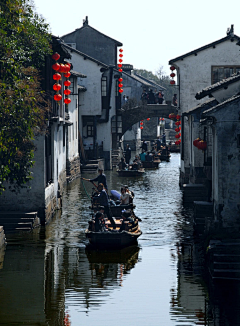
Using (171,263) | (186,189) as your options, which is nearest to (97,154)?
(186,189)

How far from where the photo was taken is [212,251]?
53.9 ft

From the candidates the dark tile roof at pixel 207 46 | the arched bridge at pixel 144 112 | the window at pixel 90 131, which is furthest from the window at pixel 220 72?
the arched bridge at pixel 144 112

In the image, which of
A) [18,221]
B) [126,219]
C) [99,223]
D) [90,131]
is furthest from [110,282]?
[90,131]

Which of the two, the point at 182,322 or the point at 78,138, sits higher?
the point at 78,138

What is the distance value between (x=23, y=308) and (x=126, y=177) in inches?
1193

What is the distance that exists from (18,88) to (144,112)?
128ft

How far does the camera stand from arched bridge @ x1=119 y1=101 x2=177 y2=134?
5581 centimetres

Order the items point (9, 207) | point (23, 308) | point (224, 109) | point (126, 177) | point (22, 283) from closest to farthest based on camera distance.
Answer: point (23, 308)
point (22, 283)
point (224, 109)
point (9, 207)
point (126, 177)

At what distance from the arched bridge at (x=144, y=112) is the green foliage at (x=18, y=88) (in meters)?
34.2

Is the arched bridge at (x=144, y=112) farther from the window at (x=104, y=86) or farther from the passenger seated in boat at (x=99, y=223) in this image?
the passenger seated in boat at (x=99, y=223)

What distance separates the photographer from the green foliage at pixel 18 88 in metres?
18.3

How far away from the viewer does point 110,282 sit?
1625 centimetres

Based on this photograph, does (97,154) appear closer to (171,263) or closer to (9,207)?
(9,207)

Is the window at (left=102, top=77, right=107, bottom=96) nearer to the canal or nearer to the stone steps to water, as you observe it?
the canal
